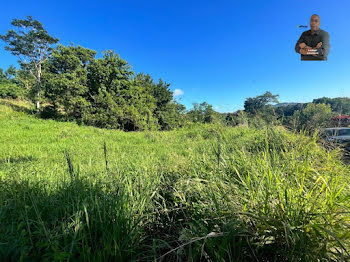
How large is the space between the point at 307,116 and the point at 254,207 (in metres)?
2.21

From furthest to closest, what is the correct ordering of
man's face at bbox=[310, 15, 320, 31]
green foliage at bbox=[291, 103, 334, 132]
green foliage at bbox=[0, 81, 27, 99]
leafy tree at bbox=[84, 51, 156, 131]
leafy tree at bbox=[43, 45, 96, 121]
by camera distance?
green foliage at bbox=[0, 81, 27, 99]
leafy tree at bbox=[84, 51, 156, 131]
leafy tree at bbox=[43, 45, 96, 121]
green foliage at bbox=[291, 103, 334, 132]
man's face at bbox=[310, 15, 320, 31]

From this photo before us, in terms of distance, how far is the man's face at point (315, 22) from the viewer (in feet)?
7.10

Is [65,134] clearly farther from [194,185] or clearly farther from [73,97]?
[194,185]

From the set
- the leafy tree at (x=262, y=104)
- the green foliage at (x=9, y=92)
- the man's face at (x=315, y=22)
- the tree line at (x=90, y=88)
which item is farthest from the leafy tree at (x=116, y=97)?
the green foliage at (x=9, y=92)

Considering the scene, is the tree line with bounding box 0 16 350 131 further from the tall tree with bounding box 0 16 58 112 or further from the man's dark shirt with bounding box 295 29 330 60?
the man's dark shirt with bounding box 295 29 330 60

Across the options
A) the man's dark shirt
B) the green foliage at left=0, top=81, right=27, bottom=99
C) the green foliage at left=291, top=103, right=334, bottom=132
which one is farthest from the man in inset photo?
the green foliage at left=0, top=81, right=27, bottom=99

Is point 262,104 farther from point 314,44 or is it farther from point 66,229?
point 66,229

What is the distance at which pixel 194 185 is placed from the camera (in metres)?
1.67

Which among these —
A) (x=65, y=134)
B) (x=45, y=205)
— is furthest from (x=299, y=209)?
(x=65, y=134)

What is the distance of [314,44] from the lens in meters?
2.21

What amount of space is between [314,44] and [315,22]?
0.27 m

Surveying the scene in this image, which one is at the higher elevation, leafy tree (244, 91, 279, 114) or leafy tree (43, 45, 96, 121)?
leafy tree (43, 45, 96, 121)

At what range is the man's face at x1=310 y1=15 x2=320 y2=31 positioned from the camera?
216 centimetres

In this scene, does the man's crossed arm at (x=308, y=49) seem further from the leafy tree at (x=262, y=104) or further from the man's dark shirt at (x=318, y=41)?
the leafy tree at (x=262, y=104)
